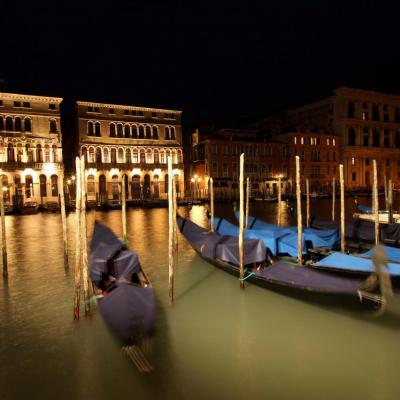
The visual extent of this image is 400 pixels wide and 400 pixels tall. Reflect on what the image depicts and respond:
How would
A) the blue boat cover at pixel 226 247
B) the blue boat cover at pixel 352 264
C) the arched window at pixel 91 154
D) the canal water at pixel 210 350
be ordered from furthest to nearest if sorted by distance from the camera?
the arched window at pixel 91 154, the blue boat cover at pixel 226 247, the blue boat cover at pixel 352 264, the canal water at pixel 210 350

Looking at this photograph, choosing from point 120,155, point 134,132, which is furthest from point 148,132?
→ point 120,155

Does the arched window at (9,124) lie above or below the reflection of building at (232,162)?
above

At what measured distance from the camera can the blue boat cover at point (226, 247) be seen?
7.58m

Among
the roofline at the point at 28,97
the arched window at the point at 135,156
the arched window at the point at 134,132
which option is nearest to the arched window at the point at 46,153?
the roofline at the point at 28,97

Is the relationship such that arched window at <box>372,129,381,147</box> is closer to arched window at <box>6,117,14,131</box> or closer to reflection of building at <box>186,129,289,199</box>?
reflection of building at <box>186,129,289,199</box>

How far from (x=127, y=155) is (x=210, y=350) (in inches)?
1220

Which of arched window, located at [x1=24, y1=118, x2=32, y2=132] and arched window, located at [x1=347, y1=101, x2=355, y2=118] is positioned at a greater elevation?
arched window, located at [x1=347, y1=101, x2=355, y2=118]

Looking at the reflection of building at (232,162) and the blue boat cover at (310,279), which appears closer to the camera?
the blue boat cover at (310,279)

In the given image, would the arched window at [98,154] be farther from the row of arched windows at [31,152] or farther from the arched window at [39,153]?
the arched window at [39,153]

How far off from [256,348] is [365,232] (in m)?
7.01

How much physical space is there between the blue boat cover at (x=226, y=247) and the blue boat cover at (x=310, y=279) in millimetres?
777

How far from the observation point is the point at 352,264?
21.1ft

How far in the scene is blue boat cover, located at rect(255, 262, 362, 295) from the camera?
5.86 m

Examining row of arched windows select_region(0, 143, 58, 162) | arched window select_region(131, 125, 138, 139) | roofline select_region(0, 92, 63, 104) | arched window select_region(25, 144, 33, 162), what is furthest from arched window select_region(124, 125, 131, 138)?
arched window select_region(25, 144, 33, 162)
